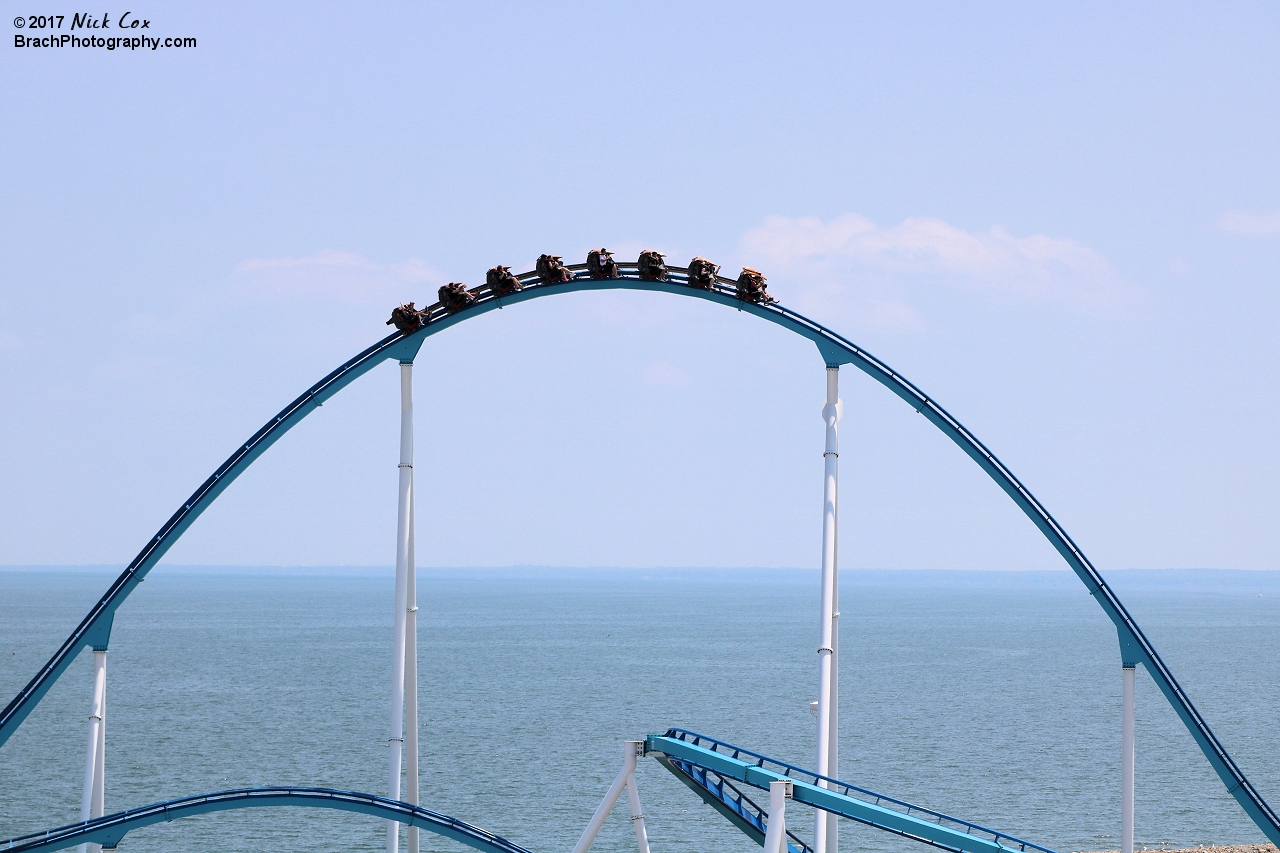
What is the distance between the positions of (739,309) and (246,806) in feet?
50.8

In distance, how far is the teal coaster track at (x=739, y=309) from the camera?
29.2m

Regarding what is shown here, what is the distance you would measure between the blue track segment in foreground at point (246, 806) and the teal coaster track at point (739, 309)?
10.1ft

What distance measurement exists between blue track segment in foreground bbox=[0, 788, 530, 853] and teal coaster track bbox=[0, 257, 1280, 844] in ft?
10.1

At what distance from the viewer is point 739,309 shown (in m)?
30.6

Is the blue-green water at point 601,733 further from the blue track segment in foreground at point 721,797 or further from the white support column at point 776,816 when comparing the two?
the white support column at point 776,816

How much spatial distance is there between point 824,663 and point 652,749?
4.35 meters

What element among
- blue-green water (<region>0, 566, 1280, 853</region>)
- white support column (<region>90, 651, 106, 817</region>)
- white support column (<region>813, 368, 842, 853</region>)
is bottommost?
blue-green water (<region>0, 566, 1280, 853</region>)

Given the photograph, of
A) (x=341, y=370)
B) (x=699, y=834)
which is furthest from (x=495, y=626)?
(x=341, y=370)

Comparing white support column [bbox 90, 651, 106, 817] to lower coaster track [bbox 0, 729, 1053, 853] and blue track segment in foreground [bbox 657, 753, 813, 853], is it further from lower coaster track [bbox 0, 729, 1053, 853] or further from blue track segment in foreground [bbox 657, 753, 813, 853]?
blue track segment in foreground [bbox 657, 753, 813, 853]

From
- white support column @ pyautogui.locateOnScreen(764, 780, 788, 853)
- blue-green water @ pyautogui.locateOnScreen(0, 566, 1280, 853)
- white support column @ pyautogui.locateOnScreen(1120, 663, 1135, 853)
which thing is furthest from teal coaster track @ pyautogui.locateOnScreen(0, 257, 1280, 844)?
blue-green water @ pyautogui.locateOnScreen(0, 566, 1280, 853)

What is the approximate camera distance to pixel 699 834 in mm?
56656

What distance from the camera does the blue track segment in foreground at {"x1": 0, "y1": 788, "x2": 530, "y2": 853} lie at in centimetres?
2836

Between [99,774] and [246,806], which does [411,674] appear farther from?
[99,774]

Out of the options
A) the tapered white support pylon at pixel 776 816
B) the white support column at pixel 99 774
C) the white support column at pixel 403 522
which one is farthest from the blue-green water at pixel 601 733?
the tapered white support pylon at pixel 776 816
